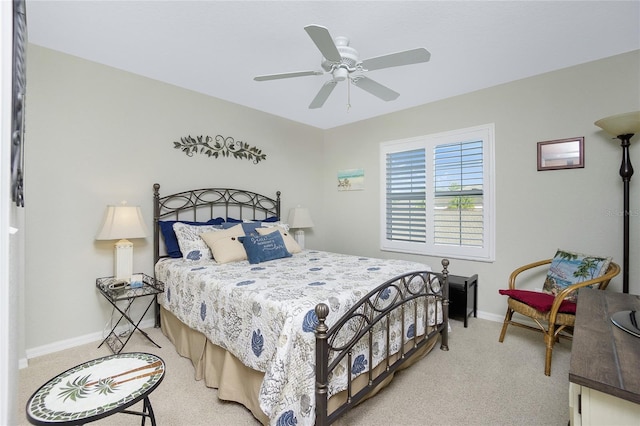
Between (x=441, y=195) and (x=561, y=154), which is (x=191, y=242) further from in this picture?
(x=561, y=154)

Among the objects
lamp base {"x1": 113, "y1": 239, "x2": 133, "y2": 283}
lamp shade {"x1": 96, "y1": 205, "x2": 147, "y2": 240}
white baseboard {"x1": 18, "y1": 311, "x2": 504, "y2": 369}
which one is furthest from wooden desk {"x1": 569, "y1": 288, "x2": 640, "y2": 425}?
white baseboard {"x1": 18, "y1": 311, "x2": 504, "y2": 369}

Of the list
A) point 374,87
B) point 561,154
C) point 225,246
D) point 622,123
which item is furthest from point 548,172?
point 225,246

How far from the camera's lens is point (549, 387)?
212 centimetres

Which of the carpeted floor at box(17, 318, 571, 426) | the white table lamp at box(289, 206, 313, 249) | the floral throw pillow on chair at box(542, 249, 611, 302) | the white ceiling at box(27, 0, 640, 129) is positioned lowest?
the carpeted floor at box(17, 318, 571, 426)

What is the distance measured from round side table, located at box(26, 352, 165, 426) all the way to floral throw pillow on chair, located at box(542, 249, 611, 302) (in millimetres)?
3117

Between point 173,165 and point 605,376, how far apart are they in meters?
3.66

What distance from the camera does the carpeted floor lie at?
181cm

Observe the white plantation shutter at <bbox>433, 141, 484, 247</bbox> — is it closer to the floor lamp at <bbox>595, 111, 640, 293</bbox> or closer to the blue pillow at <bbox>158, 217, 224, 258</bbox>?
the floor lamp at <bbox>595, 111, 640, 293</bbox>

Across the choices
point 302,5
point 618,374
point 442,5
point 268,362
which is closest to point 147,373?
point 268,362

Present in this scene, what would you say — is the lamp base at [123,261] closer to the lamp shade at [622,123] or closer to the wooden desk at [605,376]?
the wooden desk at [605,376]

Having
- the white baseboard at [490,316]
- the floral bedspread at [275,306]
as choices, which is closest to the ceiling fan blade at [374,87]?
the floral bedspread at [275,306]

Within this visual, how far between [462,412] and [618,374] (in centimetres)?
129

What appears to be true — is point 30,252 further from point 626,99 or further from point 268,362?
point 626,99

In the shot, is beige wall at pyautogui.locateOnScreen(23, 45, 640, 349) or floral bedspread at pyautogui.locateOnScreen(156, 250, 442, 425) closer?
floral bedspread at pyautogui.locateOnScreen(156, 250, 442, 425)
